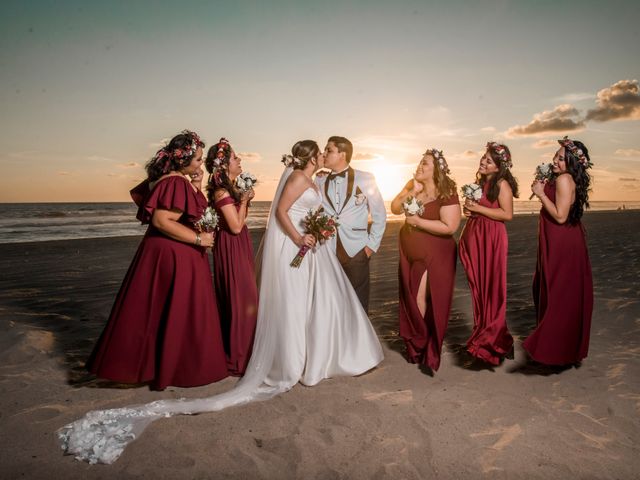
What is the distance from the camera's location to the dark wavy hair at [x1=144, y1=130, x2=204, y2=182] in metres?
4.60

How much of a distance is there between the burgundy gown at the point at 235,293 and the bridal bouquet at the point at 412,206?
1911 millimetres

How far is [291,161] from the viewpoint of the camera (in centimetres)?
500

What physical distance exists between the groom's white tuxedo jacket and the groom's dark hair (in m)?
0.22

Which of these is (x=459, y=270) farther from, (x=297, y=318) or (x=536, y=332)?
(x=297, y=318)

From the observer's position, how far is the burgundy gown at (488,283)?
5316mm

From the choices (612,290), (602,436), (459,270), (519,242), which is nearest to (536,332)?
(602,436)

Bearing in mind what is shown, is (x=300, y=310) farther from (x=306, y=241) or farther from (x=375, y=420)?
(x=375, y=420)

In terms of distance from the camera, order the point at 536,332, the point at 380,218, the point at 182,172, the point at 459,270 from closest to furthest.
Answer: the point at 182,172, the point at 536,332, the point at 380,218, the point at 459,270

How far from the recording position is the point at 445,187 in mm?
5422

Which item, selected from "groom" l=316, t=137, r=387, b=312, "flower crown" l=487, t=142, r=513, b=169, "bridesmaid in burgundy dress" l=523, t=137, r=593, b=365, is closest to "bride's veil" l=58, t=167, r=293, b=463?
"groom" l=316, t=137, r=387, b=312

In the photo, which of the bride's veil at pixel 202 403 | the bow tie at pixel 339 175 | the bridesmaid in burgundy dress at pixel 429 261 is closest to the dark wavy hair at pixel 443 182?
the bridesmaid in burgundy dress at pixel 429 261

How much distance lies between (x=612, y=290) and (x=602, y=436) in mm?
6293

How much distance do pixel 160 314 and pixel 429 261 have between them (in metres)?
3.04

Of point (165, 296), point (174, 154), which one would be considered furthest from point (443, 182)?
point (165, 296)
